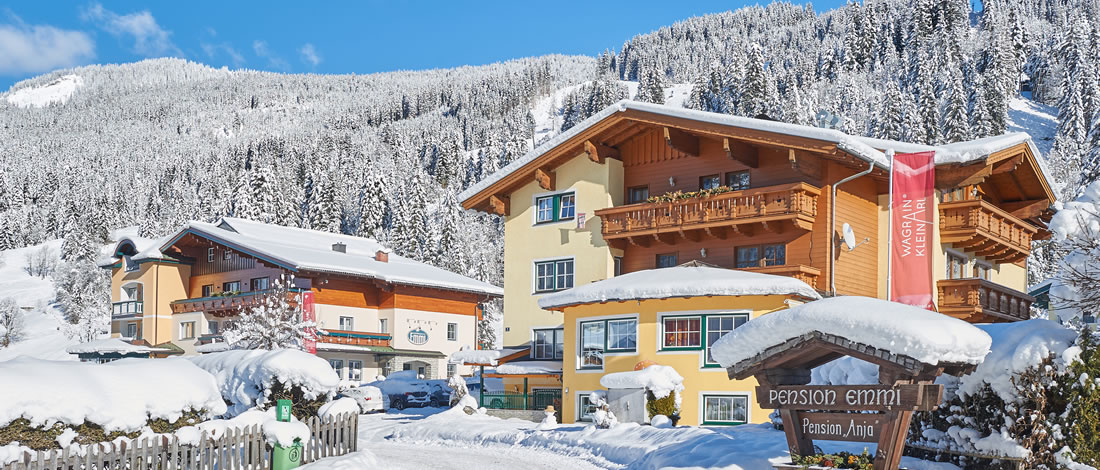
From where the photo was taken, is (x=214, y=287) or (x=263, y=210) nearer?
(x=214, y=287)

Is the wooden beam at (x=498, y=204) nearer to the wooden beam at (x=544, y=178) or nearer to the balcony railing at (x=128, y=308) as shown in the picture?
the wooden beam at (x=544, y=178)

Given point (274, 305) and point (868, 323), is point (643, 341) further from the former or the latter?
point (274, 305)

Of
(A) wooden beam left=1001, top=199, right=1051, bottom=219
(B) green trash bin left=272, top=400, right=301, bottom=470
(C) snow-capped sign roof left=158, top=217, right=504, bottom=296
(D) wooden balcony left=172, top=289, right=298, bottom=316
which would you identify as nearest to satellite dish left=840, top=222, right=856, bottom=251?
(A) wooden beam left=1001, top=199, right=1051, bottom=219

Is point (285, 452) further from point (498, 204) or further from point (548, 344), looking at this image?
point (498, 204)

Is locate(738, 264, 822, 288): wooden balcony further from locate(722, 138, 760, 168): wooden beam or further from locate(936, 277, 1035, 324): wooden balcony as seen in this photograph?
locate(936, 277, 1035, 324): wooden balcony

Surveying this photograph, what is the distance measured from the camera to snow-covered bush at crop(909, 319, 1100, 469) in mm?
12977

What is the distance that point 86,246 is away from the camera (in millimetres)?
123625

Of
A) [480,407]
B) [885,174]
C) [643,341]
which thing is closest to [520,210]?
[480,407]

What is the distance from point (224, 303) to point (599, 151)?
29153mm

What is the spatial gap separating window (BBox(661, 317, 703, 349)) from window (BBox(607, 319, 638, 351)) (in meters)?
1.02

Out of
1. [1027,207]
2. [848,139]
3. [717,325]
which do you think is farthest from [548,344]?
[1027,207]

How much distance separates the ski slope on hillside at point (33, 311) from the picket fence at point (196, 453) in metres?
63.4

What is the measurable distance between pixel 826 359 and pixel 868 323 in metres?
2.14

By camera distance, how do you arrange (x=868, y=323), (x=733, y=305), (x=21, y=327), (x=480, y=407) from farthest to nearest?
(x=21, y=327) → (x=480, y=407) → (x=733, y=305) → (x=868, y=323)
